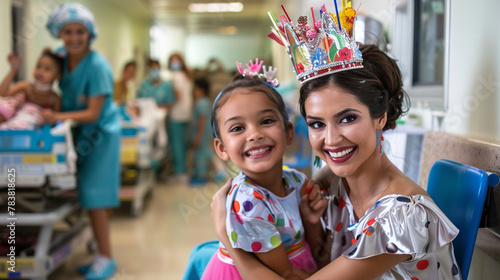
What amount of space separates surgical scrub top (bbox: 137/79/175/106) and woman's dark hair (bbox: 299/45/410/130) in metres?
4.20

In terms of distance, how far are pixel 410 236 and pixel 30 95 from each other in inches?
84.8

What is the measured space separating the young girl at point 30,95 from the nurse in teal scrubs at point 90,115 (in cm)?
6

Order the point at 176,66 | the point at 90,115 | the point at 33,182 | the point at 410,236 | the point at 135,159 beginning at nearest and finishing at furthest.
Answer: the point at 410,236, the point at 33,182, the point at 90,115, the point at 135,159, the point at 176,66

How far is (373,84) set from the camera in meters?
0.92

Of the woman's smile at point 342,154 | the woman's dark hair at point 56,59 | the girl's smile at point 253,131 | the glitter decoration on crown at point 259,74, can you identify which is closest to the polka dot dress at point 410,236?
the woman's smile at point 342,154

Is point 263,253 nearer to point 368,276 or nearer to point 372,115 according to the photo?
point 368,276

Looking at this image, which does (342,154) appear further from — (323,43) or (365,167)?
(323,43)

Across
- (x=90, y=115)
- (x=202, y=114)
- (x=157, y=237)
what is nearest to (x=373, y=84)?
(x=90, y=115)

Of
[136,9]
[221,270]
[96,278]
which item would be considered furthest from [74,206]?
[136,9]

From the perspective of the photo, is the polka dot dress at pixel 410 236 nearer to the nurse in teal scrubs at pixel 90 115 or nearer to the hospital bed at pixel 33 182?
the hospital bed at pixel 33 182

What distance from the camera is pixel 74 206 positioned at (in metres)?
2.44

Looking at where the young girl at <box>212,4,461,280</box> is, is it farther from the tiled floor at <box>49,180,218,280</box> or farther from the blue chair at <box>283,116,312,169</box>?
the tiled floor at <box>49,180,218,280</box>

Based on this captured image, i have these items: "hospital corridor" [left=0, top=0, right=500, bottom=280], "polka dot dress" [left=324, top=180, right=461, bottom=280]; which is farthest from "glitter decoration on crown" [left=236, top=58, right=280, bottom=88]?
"polka dot dress" [left=324, top=180, right=461, bottom=280]

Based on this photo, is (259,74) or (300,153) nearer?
(259,74)
